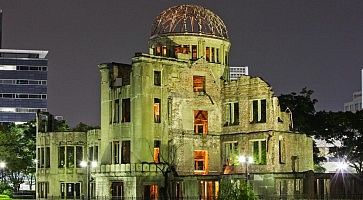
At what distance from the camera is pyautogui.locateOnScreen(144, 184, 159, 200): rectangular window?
72.4 meters

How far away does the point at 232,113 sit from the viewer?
256 ft

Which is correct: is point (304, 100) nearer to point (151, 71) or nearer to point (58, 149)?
point (151, 71)

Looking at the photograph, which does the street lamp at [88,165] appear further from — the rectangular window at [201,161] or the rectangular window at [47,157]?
the rectangular window at [201,161]

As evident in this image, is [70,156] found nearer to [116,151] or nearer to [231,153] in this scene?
[116,151]

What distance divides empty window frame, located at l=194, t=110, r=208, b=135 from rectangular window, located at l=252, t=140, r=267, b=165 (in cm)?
634

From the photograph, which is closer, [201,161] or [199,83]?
[201,161]

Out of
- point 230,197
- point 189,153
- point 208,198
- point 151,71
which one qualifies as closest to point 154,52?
point 151,71

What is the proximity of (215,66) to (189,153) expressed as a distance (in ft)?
32.2

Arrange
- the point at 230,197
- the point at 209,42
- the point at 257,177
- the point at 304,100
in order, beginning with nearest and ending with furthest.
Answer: the point at 230,197
the point at 257,177
the point at 209,42
the point at 304,100

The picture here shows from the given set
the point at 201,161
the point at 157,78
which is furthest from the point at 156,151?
the point at 157,78

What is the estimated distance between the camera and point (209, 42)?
263ft

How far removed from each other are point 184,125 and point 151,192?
8035mm

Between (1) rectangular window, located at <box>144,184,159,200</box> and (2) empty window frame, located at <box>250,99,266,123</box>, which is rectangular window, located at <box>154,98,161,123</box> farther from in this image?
(2) empty window frame, located at <box>250,99,266,123</box>

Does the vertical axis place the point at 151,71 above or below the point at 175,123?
above
